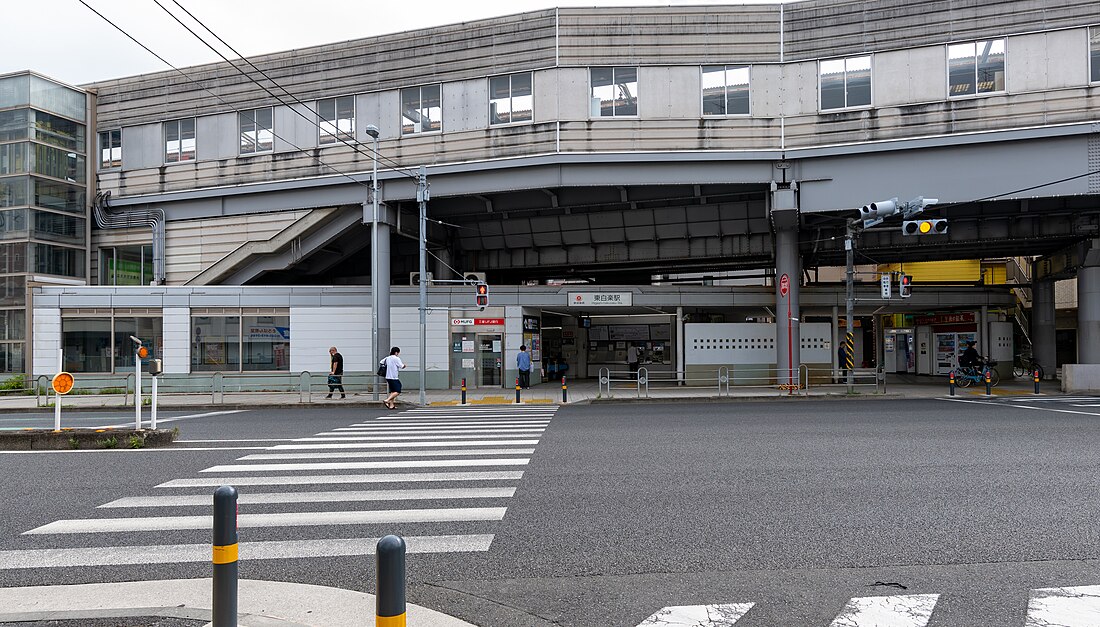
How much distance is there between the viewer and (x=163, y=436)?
12.7 metres

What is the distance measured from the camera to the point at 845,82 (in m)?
24.0

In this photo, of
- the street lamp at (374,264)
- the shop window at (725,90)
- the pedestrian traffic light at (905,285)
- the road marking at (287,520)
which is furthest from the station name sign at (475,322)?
the road marking at (287,520)

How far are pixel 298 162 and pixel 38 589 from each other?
2394 cm

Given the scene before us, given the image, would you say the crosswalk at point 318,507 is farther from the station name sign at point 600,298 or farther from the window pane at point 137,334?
the window pane at point 137,334

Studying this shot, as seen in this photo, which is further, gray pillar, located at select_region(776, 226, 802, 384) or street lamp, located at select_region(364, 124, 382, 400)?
gray pillar, located at select_region(776, 226, 802, 384)

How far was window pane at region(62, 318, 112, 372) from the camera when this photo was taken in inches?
1102

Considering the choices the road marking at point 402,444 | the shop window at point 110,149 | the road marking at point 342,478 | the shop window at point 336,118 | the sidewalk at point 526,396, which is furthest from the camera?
the shop window at point 110,149

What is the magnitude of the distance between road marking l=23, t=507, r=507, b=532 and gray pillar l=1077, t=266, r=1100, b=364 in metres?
26.9

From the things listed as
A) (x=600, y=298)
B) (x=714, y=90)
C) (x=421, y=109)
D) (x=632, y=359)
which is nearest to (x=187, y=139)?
(x=421, y=109)

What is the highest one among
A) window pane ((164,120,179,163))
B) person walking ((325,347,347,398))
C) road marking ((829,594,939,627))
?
window pane ((164,120,179,163))

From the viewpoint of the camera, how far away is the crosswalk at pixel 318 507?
20.8ft

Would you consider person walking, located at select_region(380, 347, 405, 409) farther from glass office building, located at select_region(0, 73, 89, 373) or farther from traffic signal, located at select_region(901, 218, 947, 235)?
glass office building, located at select_region(0, 73, 89, 373)

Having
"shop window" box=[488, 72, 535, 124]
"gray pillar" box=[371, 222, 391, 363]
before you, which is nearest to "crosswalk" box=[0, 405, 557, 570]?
"gray pillar" box=[371, 222, 391, 363]

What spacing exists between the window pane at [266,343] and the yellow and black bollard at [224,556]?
992 inches
